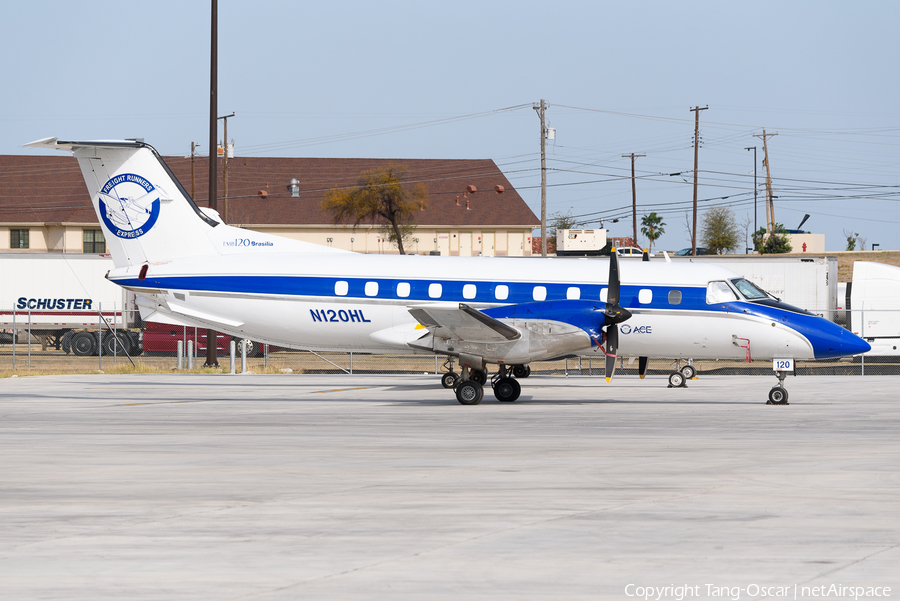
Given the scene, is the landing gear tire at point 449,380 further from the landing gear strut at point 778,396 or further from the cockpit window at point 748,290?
the landing gear strut at point 778,396

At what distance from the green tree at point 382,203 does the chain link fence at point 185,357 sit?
2144 centimetres

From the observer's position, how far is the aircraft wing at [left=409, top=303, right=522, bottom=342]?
764 inches

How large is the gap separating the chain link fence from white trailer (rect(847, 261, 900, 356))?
0.21 feet

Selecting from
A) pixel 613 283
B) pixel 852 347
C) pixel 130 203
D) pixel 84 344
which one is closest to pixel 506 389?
pixel 613 283

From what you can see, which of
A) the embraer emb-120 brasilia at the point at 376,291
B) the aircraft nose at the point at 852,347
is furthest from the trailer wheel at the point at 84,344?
the aircraft nose at the point at 852,347

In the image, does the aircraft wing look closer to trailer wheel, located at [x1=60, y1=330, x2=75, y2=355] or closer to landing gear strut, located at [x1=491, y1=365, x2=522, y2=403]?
landing gear strut, located at [x1=491, y1=365, x2=522, y2=403]

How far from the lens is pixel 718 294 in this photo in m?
21.8

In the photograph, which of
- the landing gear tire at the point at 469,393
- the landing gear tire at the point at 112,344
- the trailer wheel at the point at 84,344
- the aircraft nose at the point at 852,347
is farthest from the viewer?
the trailer wheel at the point at 84,344

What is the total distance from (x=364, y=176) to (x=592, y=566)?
214ft

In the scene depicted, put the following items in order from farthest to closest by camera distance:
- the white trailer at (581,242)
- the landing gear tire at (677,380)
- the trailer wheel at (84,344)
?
the white trailer at (581,242) < the trailer wheel at (84,344) < the landing gear tire at (677,380)

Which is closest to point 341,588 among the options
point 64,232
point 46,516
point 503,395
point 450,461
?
point 46,516

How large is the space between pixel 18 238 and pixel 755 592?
7463 cm

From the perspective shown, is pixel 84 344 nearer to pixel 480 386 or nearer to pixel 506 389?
pixel 480 386

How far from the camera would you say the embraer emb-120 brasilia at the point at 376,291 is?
2147 cm
